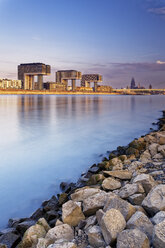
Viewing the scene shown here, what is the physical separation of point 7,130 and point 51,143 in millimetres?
3995

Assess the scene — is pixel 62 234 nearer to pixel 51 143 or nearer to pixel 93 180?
pixel 93 180

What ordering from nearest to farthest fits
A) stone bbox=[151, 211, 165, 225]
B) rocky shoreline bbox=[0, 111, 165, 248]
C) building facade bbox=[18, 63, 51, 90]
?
1. rocky shoreline bbox=[0, 111, 165, 248]
2. stone bbox=[151, 211, 165, 225]
3. building facade bbox=[18, 63, 51, 90]

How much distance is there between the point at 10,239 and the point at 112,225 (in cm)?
139

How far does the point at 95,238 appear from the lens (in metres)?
2.31

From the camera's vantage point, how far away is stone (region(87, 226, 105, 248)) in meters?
2.28

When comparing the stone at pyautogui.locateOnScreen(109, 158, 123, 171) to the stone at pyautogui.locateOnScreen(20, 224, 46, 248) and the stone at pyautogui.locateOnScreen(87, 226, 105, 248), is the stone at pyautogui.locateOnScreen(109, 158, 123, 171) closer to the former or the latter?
the stone at pyautogui.locateOnScreen(20, 224, 46, 248)

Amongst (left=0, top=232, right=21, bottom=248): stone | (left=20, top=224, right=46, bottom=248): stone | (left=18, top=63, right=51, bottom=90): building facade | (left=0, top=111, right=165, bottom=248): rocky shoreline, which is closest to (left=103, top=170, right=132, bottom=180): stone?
(left=0, top=111, right=165, bottom=248): rocky shoreline

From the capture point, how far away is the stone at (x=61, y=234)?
251cm

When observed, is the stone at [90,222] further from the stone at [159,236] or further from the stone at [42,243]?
the stone at [159,236]

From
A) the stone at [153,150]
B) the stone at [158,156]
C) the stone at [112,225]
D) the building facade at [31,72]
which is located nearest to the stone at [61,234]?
the stone at [112,225]

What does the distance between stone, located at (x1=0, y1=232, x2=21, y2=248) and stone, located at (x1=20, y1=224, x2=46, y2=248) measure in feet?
0.92

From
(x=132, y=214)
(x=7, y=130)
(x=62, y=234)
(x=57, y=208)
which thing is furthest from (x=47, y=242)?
(x=7, y=130)

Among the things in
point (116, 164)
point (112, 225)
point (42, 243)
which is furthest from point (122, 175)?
point (42, 243)

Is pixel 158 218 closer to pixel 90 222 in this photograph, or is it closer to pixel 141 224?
pixel 141 224
